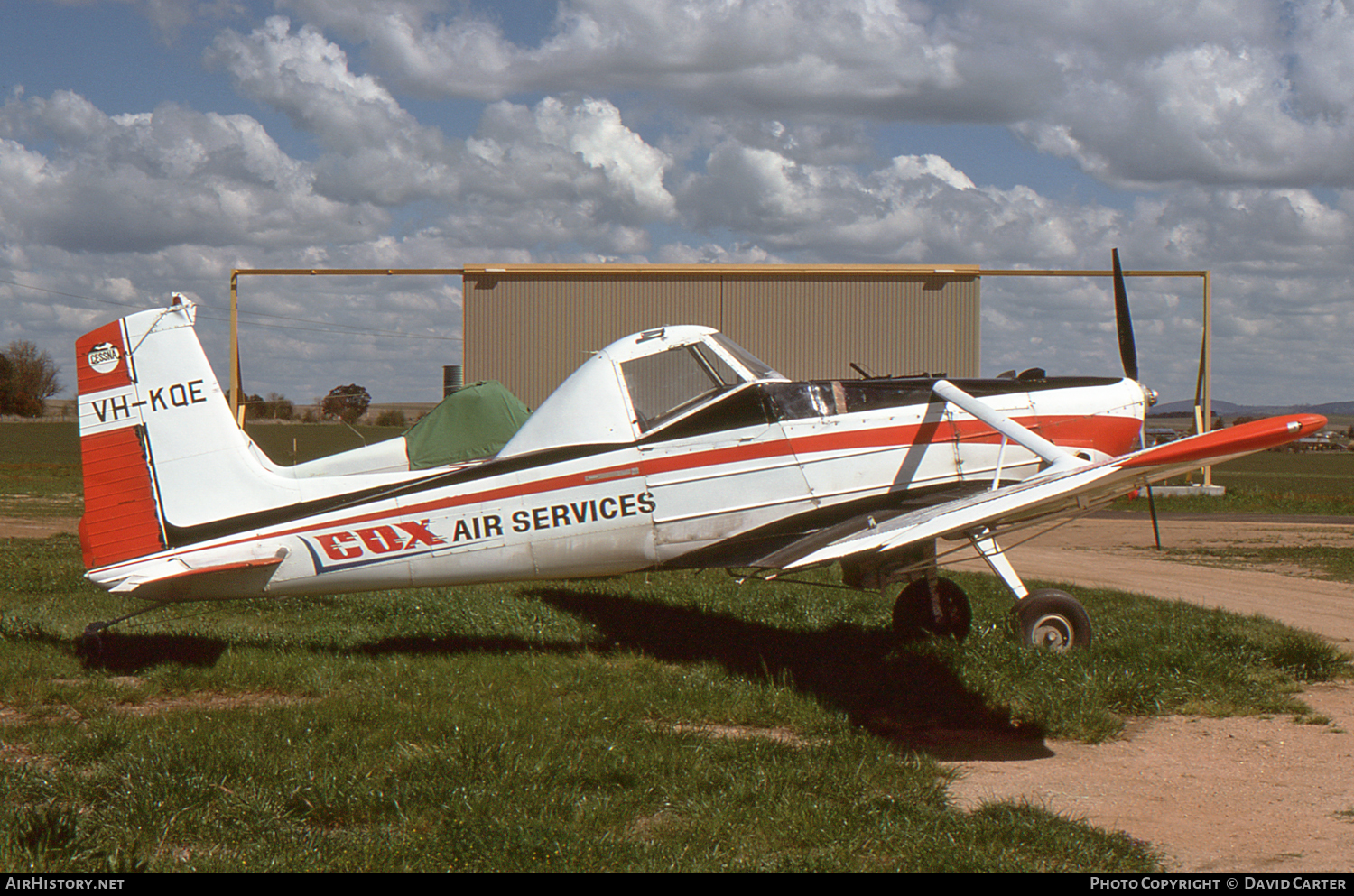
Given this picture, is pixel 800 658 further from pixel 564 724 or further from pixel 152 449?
pixel 152 449

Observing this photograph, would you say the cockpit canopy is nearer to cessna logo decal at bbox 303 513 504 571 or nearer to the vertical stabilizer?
cessna logo decal at bbox 303 513 504 571

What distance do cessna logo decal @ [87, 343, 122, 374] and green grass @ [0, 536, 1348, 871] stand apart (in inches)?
80.1

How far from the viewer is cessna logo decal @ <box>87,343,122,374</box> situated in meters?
6.78

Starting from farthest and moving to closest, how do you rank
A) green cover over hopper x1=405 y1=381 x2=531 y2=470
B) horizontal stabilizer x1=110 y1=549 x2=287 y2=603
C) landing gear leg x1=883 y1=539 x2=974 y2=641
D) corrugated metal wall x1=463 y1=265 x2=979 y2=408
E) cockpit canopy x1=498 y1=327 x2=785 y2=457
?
1. corrugated metal wall x1=463 y1=265 x2=979 y2=408
2. landing gear leg x1=883 y1=539 x2=974 y2=641
3. green cover over hopper x1=405 y1=381 x2=531 y2=470
4. cockpit canopy x1=498 y1=327 x2=785 y2=457
5. horizontal stabilizer x1=110 y1=549 x2=287 y2=603

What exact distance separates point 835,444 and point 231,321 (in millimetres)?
20703

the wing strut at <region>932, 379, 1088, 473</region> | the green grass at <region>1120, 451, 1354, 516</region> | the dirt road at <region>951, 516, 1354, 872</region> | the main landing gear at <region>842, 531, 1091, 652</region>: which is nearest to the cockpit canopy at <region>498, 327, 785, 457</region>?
the wing strut at <region>932, 379, 1088, 473</region>

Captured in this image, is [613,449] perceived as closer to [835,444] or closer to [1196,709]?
[835,444]

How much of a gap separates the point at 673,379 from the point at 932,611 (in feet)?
8.95

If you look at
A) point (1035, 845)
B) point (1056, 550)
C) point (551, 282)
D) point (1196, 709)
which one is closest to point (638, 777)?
point (1035, 845)

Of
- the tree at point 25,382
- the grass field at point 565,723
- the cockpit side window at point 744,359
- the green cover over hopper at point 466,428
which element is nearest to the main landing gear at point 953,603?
the grass field at point 565,723

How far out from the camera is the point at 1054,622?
22.8 feet

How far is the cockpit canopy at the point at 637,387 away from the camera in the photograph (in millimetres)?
6844

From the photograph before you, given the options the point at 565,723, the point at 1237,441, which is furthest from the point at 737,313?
the point at 565,723

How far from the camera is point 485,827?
3.92 m
